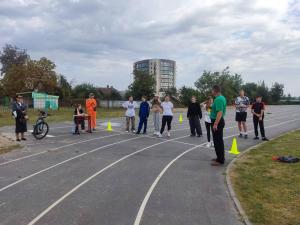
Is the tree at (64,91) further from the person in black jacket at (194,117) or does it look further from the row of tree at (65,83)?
the person in black jacket at (194,117)

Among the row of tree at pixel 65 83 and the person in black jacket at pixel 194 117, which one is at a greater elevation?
the row of tree at pixel 65 83

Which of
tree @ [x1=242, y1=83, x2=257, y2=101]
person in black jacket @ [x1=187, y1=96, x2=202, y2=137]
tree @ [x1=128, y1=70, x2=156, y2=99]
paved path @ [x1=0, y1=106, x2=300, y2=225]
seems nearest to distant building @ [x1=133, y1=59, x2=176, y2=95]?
tree @ [x1=242, y1=83, x2=257, y2=101]

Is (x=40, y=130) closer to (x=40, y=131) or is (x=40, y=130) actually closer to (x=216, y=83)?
(x=40, y=131)

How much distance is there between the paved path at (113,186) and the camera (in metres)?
6.12

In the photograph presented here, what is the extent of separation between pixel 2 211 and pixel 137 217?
6.99 feet

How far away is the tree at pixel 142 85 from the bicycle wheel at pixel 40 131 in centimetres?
3953

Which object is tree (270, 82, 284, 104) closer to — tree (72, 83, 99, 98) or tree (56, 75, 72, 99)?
tree (72, 83, 99, 98)

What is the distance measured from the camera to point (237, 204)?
680 centimetres

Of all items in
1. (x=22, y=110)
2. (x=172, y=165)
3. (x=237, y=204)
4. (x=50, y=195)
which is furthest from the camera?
(x=22, y=110)

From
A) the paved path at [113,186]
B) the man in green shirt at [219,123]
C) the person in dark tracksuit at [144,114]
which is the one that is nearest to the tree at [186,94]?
the person in dark tracksuit at [144,114]

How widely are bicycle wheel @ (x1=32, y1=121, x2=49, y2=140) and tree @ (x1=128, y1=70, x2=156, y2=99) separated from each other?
130ft

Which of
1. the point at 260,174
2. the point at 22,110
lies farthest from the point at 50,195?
the point at 22,110

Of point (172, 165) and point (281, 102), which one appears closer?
point (172, 165)

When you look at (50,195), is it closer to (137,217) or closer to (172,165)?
(137,217)
